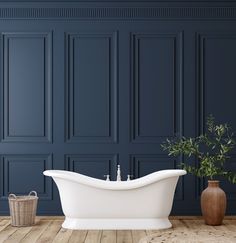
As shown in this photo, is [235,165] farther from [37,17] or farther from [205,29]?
[37,17]

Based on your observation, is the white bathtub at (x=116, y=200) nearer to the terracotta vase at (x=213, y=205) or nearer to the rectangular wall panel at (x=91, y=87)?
the terracotta vase at (x=213, y=205)

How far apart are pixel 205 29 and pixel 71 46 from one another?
156 cm

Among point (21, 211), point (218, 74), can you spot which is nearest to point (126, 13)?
point (218, 74)

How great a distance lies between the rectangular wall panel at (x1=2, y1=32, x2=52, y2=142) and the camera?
6.04 m

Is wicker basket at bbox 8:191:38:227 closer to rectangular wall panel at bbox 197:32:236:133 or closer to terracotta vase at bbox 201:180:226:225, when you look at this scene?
terracotta vase at bbox 201:180:226:225

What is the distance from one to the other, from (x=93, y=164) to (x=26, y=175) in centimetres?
78

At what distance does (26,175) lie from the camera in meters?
6.02

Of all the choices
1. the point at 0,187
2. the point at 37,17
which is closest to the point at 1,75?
the point at 37,17

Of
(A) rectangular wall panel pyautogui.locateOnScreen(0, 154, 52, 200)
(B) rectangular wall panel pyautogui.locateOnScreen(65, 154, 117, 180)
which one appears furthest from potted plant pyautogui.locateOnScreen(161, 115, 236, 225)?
(A) rectangular wall panel pyautogui.locateOnScreen(0, 154, 52, 200)

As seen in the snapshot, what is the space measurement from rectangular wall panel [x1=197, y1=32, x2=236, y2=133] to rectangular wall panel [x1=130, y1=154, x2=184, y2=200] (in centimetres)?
64

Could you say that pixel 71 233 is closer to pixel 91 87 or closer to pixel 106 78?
pixel 91 87

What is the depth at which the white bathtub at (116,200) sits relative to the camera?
507 cm

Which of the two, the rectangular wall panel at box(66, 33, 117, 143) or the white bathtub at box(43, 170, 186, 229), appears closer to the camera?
the white bathtub at box(43, 170, 186, 229)

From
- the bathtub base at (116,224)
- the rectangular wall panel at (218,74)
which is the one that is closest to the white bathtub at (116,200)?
the bathtub base at (116,224)
